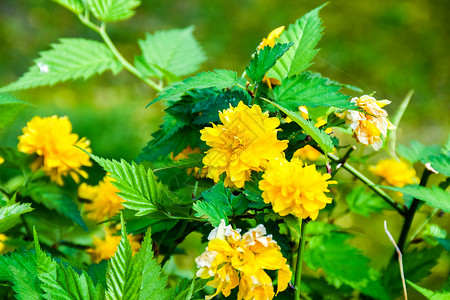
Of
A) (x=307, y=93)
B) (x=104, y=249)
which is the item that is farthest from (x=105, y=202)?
(x=307, y=93)

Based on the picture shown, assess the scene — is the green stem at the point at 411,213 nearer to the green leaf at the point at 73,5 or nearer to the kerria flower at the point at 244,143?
the kerria flower at the point at 244,143

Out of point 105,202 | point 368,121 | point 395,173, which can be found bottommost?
point 395,173

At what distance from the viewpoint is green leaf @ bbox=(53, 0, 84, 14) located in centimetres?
88

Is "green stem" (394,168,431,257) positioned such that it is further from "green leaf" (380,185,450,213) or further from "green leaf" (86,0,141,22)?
"green leaf" (86,0,141,22)

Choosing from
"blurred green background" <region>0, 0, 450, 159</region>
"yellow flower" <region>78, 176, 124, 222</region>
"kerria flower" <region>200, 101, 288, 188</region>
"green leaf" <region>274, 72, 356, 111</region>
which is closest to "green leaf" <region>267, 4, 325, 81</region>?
"green leaf" <region>274, 72, 356, 111</region>

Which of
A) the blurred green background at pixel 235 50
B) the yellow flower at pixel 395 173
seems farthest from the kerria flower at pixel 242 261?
the blurred green background at pixel 235 50

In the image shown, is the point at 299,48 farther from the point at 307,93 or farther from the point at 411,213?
the point at 411,213

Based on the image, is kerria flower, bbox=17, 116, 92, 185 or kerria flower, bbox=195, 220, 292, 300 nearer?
kerria flower, bbox=195, 220, 292, 300

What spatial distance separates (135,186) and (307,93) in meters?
0.23

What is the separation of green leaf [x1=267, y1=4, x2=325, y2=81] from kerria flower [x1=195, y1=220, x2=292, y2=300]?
0.24m

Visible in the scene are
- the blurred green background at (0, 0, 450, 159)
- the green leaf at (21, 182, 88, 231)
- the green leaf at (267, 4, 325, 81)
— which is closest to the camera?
the green leaf at (267, 4, 325, 81)

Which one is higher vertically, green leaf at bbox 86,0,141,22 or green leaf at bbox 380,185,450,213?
green leaf at bbox 86,0,141,22

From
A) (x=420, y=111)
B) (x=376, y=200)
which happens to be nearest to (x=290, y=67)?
(x=376, y=200)

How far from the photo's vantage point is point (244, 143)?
50cm
